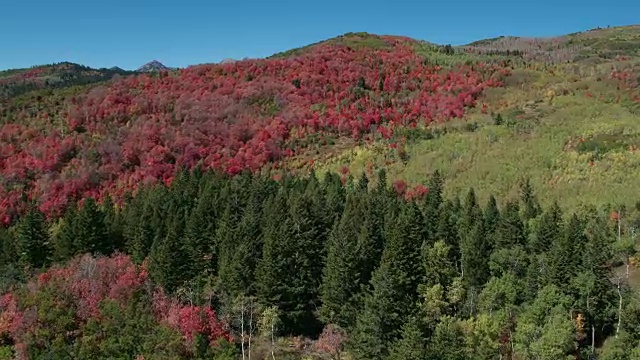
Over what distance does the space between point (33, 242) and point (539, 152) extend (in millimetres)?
82409

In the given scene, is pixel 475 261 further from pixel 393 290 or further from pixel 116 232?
pixel 116 232

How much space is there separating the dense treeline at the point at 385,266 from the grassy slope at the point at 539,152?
24.4 ft

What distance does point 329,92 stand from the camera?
149125 mm

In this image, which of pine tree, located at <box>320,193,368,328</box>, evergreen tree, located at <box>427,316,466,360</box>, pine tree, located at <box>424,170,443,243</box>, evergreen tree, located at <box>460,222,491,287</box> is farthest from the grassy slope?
evergreen tree, located at <box>427,316,466,360</box>

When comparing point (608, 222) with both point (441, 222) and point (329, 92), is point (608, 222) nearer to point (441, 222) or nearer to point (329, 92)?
point (441, 222)

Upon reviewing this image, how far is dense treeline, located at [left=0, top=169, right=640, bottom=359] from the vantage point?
162 ft

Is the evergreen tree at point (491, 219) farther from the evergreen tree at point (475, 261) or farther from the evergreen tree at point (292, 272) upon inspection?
the evergreen tree at point (292, 272)

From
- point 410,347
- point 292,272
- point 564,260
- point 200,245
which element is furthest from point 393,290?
point 200,245

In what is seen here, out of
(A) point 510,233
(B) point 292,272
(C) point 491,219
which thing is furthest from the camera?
(C) point 491,219

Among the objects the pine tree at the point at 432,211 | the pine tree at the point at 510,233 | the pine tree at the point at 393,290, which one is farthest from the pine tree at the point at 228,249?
the pine tree at the point at 510,233

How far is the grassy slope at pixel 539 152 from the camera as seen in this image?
269 ft

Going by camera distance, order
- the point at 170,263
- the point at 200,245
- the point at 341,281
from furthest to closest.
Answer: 1. the point at 200,245
2. the point at 170,263
3. the point at 341,281

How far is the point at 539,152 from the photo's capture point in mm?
96375

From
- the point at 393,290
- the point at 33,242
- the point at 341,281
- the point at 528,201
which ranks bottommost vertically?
the point at 341,281
